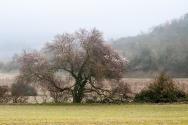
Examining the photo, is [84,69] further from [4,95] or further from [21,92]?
[4,95]

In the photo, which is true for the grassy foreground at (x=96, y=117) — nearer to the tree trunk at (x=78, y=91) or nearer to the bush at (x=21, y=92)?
the tree trunk at (x=78, y=91)

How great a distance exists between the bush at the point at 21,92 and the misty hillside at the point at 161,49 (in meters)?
22.7

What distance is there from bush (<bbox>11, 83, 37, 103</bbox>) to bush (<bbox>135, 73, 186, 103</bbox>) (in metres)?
11.4

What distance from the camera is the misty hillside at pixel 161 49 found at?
297 ft

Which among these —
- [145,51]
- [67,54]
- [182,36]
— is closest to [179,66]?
[145,51]

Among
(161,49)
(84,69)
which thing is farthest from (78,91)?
(161,49)

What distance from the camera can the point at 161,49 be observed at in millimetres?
105438

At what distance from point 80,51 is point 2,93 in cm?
924

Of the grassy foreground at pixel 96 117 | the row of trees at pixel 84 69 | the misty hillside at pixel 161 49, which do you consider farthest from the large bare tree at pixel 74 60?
the misty hillside at pixel 161 49

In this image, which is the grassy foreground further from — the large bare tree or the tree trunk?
the tree trunk

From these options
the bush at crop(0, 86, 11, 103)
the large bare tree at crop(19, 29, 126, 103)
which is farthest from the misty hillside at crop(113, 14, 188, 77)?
the bush at crop(0, 86, 11, 103)

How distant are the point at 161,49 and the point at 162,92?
198ft

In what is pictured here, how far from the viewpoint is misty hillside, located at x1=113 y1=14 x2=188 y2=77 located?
90500 millimetres

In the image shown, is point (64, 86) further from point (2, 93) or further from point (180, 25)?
point (180, 25)
